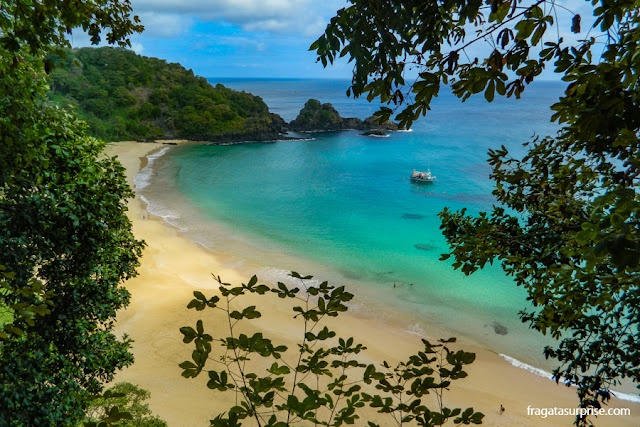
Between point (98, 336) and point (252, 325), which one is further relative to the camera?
point (252, 325)

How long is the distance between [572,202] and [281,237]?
20.5 metres

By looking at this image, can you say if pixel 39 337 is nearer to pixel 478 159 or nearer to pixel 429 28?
pixel 429 28

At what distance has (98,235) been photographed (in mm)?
5961

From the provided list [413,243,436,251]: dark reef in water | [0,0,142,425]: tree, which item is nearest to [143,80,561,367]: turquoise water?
[413,243,436,251]: dark reef in water

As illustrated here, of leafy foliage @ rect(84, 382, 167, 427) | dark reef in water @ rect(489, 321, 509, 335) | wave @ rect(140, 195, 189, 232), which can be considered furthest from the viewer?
wave @ rect(140, 195, 189, 232)

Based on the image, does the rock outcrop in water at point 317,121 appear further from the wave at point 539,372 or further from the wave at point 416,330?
the wave at point 539,372

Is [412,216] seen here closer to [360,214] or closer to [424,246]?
[360,214]

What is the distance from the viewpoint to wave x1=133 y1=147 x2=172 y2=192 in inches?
1260

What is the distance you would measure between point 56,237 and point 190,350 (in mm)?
6597

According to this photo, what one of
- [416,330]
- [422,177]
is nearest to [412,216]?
[422,177]

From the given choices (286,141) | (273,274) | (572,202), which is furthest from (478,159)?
(572,202)

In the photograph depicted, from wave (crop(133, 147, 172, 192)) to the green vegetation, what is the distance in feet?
29.5

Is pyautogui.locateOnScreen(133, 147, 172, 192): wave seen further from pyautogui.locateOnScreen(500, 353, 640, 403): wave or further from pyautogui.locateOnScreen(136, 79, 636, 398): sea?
pyautogui.locateOnScreen(500, 353, 640, 403): wave

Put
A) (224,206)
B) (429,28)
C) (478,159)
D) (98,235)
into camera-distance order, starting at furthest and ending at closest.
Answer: (478,159), (224,206), (98,235), (429,28)
